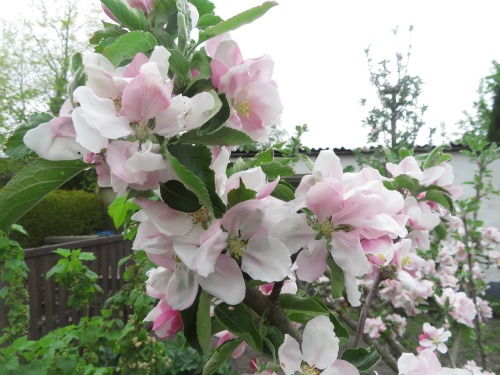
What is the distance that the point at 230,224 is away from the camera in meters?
0.61

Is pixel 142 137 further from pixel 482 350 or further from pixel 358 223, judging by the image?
pixel 482 350

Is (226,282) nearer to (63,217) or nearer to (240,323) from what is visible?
(240,323)

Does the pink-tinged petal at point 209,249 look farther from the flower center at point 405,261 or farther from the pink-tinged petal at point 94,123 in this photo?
the flower center at point 405,261

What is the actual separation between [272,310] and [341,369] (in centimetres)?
14

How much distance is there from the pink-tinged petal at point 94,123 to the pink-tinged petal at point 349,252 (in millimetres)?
333

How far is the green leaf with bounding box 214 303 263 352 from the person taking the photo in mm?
648

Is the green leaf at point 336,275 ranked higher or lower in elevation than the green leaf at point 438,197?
higher

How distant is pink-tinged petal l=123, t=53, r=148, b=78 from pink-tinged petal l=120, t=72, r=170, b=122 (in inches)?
1.7

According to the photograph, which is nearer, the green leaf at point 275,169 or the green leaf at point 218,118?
the green leaf at point 218,118

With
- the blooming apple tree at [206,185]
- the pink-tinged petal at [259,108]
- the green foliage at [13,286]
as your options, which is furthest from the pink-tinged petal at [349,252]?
the green foliage at [13,286]

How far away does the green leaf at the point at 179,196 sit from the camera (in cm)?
58

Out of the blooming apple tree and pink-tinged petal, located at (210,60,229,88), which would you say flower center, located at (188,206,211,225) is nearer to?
the blooming apple tree

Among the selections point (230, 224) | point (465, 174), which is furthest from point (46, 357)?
point (465, 174)

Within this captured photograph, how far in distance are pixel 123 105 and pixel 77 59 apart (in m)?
0.15
